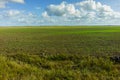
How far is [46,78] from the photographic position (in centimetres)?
829

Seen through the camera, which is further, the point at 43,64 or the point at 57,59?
the point at 57,59

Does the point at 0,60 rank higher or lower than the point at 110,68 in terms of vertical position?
higher

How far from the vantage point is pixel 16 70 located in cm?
924

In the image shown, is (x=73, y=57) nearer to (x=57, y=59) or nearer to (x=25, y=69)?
(x=57, y=59)

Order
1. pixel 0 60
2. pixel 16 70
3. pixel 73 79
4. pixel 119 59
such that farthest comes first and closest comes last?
pixel 119 59, pixel 0 60, pixel 16 70, pixel 73 79

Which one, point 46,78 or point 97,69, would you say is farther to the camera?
point 97,69

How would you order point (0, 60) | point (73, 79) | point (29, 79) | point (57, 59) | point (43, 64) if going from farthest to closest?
1. point (57, 59)
2. point (43, 64)
3. point (0, 60)
4. point (73, 79)
5. point (29, 79)

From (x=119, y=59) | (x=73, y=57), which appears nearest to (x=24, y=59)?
(x=73, y=57)

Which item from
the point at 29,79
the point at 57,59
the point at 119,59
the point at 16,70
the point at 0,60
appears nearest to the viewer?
the point at 29,79

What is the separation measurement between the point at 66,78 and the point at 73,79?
0.37m

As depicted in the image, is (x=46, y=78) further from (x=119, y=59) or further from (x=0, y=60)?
(x=119, y=59)

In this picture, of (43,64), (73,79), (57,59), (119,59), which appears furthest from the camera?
(57,59)

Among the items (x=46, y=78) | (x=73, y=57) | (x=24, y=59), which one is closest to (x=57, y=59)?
(x=73, y=57)

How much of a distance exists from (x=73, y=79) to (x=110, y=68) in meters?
3.42
